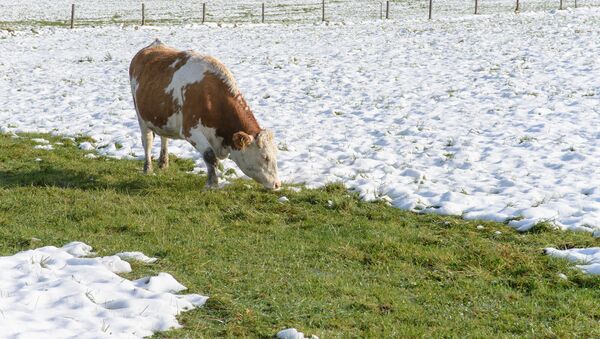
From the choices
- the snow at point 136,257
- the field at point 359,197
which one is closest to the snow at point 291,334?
the field at point 359,197

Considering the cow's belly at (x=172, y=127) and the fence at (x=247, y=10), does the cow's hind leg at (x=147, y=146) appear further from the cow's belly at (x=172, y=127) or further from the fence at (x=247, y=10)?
the fence at (x=247, y=10)

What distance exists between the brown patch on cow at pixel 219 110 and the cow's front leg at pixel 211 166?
29 centimetres

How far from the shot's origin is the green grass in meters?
6.02

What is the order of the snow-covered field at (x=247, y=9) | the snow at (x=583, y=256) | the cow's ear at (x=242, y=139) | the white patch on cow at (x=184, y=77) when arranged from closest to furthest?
the snow at (x=583, y=256)
the cow's ear at (x=242, y=139)
the white patch on cow at (x=184, y=77)
the snow-covered field at (x=247, y=9)

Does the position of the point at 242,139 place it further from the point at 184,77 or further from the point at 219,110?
the point at 184,77

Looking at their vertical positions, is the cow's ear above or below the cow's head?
above

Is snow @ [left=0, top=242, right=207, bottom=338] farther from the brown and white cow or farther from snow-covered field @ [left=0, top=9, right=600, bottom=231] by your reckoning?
snow-covered field @ [left=0, top=9, right=600, bottom=231]

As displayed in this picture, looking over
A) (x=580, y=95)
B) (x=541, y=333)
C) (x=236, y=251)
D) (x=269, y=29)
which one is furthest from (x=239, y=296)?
(x=269, y=29)

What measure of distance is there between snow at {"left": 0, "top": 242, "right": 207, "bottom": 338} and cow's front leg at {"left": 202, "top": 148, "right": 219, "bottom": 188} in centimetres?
352

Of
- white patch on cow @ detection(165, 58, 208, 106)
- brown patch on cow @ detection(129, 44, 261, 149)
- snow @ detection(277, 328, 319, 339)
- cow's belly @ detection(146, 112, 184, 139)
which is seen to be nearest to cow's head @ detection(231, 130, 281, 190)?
brown patch on cow @ detection(129, 44, 261, 149)

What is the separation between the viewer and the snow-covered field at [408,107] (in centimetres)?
1060

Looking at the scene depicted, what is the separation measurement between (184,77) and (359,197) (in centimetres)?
350

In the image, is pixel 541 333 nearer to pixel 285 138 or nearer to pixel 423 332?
pixel 423 332

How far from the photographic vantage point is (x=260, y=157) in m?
10.3
